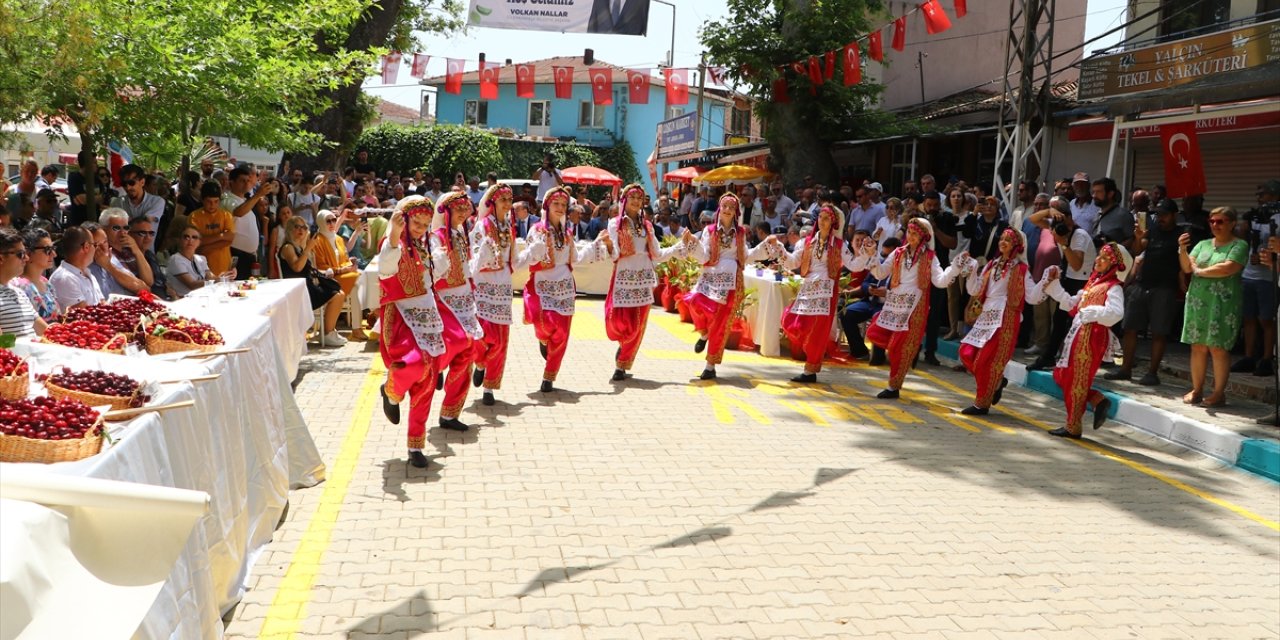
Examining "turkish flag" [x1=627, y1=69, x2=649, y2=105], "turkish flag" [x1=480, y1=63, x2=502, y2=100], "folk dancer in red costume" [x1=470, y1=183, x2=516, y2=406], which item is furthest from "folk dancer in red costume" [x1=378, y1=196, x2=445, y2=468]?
"turkish flag" [x1=627, y1=69, x2=649, y2=105]

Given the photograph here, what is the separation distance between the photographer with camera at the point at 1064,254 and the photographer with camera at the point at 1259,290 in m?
1.55

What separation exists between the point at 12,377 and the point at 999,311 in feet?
26.2

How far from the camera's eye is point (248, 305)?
26.7ft

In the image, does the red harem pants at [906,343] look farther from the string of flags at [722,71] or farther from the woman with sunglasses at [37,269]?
the woman with sunglasses at [37,269]

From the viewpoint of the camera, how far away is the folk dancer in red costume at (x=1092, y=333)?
28.3 feet

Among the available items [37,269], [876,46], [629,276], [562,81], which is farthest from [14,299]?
[562,81]

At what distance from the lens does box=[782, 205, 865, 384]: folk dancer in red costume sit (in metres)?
11.1

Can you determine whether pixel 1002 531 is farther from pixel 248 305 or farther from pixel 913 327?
pixel 248 305

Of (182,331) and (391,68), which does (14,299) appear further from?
(391,68)

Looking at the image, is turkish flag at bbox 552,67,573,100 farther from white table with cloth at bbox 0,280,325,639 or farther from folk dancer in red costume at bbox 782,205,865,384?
white table with cloth at bbox 0,280,325,639

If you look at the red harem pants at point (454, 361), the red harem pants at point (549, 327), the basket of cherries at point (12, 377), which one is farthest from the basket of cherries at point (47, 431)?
the red harem pants at point (549, 327)

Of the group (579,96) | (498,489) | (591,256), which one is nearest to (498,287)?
(591,256)

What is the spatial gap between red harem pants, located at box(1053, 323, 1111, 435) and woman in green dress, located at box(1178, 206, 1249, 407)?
1.38m

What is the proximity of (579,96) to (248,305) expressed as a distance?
142 feet
